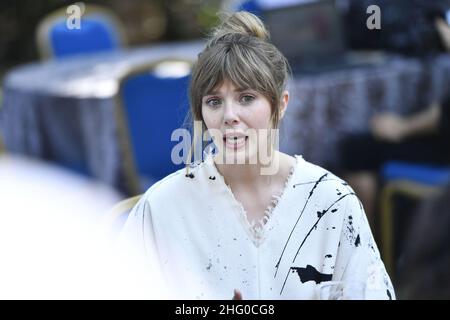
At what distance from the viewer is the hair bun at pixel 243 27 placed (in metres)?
1.19

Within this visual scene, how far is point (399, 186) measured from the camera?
9.24 feet

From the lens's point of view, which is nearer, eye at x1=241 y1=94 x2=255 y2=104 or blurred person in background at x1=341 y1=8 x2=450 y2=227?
eye at x1=241 y1=94 x2=255 y2=104

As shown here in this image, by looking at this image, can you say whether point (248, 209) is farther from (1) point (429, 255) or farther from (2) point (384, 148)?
(2) point (384, 148)

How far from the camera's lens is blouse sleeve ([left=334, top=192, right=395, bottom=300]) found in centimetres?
115

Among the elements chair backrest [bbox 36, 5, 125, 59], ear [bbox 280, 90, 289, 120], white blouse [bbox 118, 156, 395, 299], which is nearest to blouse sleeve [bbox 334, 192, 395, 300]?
white blouse [bbox 118, 156, 395, 299]

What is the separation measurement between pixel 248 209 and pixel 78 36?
3.35m

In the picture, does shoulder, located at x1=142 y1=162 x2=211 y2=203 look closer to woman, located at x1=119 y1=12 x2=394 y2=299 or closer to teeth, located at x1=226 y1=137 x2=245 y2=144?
woman, located at x1=119 y1=12 x2=394 y2=299

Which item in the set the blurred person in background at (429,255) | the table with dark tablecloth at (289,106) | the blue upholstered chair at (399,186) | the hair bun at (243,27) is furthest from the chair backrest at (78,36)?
the hair bun at (243,27)

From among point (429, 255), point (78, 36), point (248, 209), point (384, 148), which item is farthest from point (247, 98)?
point (78, 36)

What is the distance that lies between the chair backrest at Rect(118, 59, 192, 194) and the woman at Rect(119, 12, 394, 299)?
1429mm

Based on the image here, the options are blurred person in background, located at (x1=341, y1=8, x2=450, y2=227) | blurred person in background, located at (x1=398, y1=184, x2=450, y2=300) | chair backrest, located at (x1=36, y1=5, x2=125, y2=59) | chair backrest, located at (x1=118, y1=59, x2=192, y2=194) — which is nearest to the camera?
blurred person in background, located at (x1=398, y1=184, x2=450, y2=300)
